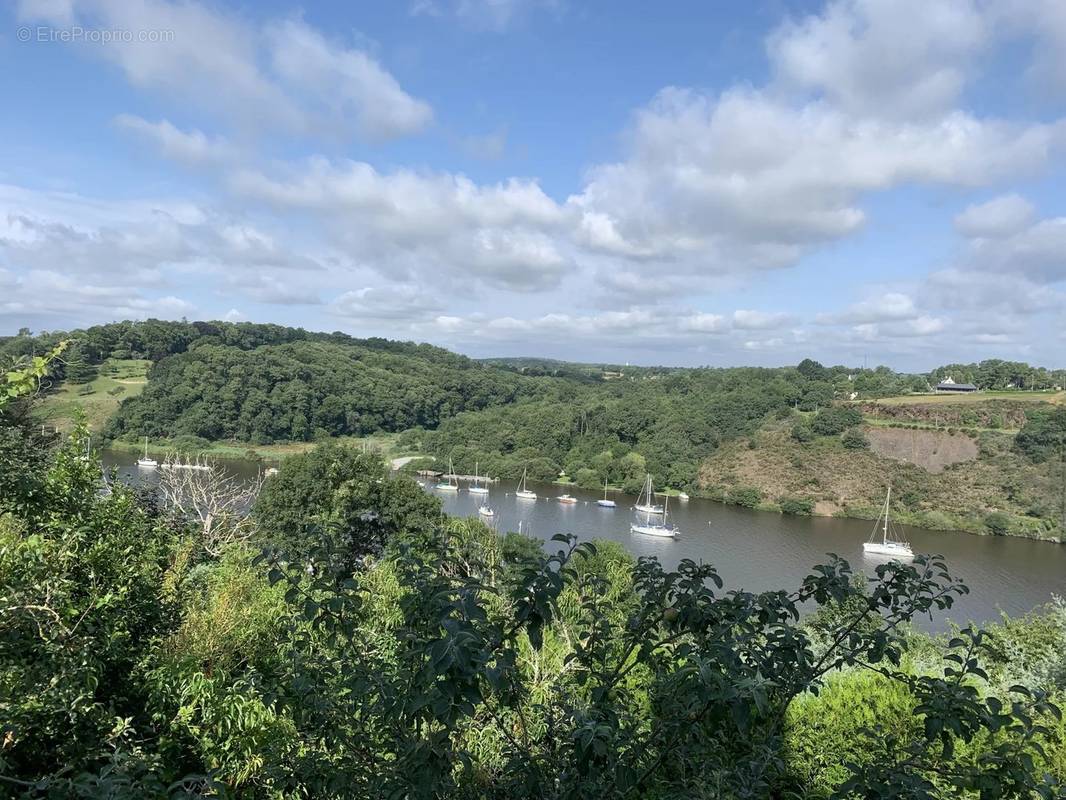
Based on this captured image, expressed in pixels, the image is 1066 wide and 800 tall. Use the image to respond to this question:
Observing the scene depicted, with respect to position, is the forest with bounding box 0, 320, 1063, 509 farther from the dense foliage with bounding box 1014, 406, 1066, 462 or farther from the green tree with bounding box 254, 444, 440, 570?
the green tree with bounding box 254, 444, 440, 570

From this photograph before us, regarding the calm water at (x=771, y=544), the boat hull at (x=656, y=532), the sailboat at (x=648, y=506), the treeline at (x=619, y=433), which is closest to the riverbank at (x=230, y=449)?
the calm water at (x=771, y=544)

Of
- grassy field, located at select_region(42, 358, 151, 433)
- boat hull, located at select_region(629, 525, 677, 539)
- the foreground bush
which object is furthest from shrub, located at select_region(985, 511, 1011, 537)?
grassy field, located at select_region(42, 358, 151, 433)

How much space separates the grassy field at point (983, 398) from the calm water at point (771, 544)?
20.0 meters

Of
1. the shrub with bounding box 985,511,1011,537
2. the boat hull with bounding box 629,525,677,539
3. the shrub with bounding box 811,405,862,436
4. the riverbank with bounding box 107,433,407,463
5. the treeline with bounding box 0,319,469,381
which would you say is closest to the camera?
the boat hull with bounding box 629,525,677,539

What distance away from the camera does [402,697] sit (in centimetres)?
173

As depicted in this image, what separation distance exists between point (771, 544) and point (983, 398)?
1321 inches

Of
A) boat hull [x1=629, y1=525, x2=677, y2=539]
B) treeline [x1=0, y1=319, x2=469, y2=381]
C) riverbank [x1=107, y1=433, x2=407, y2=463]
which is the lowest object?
boat hull [x1=629, y1=525, x2=677, y2=539]

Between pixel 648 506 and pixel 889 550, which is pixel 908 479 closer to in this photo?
pixel 889 550

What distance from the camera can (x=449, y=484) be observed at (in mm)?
46438

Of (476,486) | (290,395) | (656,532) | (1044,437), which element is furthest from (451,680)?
(290,395)

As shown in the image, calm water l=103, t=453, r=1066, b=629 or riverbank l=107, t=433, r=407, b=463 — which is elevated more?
riverbank l=107, t=433, r=407, b=463

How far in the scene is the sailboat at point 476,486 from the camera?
4238 centimetres

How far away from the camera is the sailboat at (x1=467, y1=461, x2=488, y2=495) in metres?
42.4

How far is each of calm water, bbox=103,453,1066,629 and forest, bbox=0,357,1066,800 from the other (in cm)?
1572
